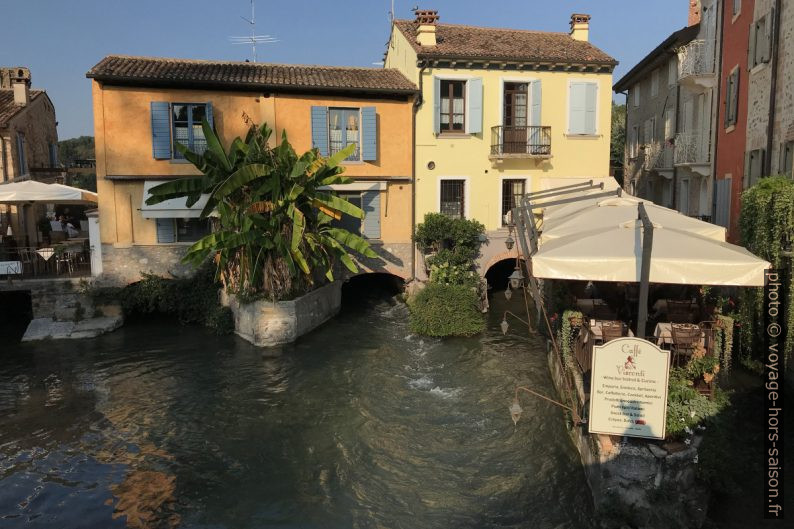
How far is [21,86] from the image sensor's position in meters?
25.3

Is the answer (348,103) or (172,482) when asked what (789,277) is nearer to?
(172,482)

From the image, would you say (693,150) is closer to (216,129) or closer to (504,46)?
(504,46)

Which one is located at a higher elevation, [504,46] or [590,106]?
[504,46]

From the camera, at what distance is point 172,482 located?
10000mm

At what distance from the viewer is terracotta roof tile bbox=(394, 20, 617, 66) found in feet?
66.9

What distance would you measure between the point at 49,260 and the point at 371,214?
11002 millimetres

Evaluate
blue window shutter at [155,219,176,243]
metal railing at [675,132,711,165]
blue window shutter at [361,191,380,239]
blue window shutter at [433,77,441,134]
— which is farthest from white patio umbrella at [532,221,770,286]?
blue window shutter at [155,219,176,243]

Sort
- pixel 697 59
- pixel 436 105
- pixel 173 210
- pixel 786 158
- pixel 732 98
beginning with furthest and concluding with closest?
pixel 697 59, pixel 436 105, pixel 173 210, pixel 732 98, pixel 786 158

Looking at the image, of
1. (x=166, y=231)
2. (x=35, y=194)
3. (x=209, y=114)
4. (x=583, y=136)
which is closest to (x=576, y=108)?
(x=583, y=136)

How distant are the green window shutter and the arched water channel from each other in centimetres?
711

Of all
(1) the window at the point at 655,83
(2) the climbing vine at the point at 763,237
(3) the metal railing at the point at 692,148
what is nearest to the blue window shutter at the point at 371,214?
(2) the climbing vine at the point at 763,237

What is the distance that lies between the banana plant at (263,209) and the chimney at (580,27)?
464 inches

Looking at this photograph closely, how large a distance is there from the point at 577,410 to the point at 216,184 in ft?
38.4

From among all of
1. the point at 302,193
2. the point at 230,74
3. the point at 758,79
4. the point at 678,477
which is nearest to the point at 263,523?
the point at 678,477
